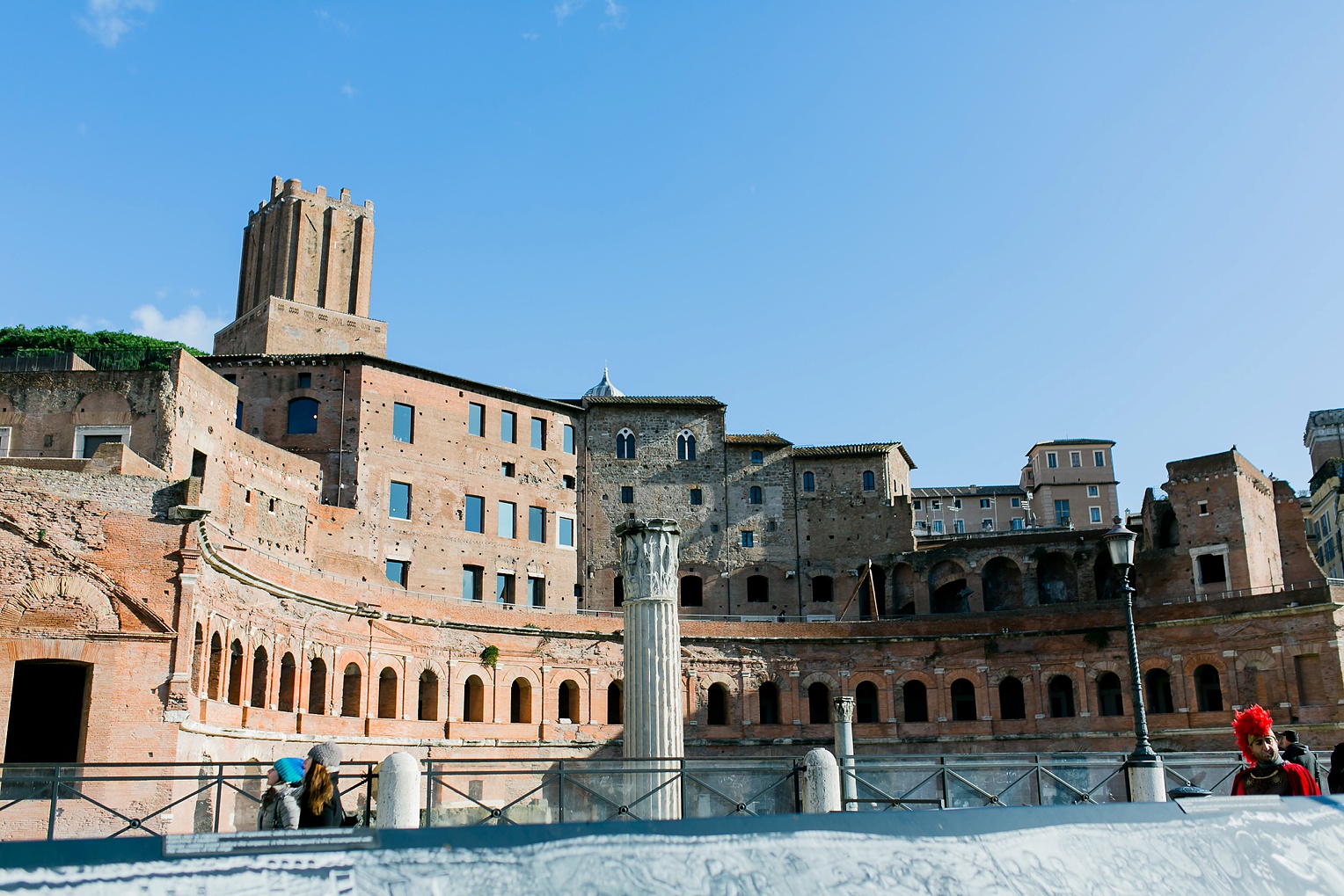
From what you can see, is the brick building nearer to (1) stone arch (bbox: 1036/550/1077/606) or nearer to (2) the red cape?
(1) stone arch (bbox: 1036/550/1077/606)

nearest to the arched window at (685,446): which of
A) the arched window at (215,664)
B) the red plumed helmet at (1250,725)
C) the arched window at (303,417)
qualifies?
the arched window at (303,417)

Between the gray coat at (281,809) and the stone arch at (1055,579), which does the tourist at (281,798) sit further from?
the stone arch at (1055,579)

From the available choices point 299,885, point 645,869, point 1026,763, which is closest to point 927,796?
point 1026,763

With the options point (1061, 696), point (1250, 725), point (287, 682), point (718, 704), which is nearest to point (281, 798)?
point (1250, 725)

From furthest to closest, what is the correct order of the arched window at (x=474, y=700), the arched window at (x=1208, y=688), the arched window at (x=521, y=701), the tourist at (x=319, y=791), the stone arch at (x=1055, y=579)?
the stone arch at (x=1055, y=579) → the arched window at (x=1208, y=688) → the arched window at (x=521, y=701) → the arched window at (x=474, y=700) → the tourist at (x=319, y=791)

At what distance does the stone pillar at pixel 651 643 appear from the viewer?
21.7 metres

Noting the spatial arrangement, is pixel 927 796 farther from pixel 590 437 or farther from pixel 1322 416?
pixel 1322 416

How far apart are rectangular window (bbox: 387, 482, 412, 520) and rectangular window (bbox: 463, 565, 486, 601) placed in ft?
9.43

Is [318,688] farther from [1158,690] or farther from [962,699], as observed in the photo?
[1158,690]

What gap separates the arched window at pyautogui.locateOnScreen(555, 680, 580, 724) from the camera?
38.8m

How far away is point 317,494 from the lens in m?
36.9

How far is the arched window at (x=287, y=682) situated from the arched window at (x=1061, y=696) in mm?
24887

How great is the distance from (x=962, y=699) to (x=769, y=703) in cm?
683

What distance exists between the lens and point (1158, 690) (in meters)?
39.3
